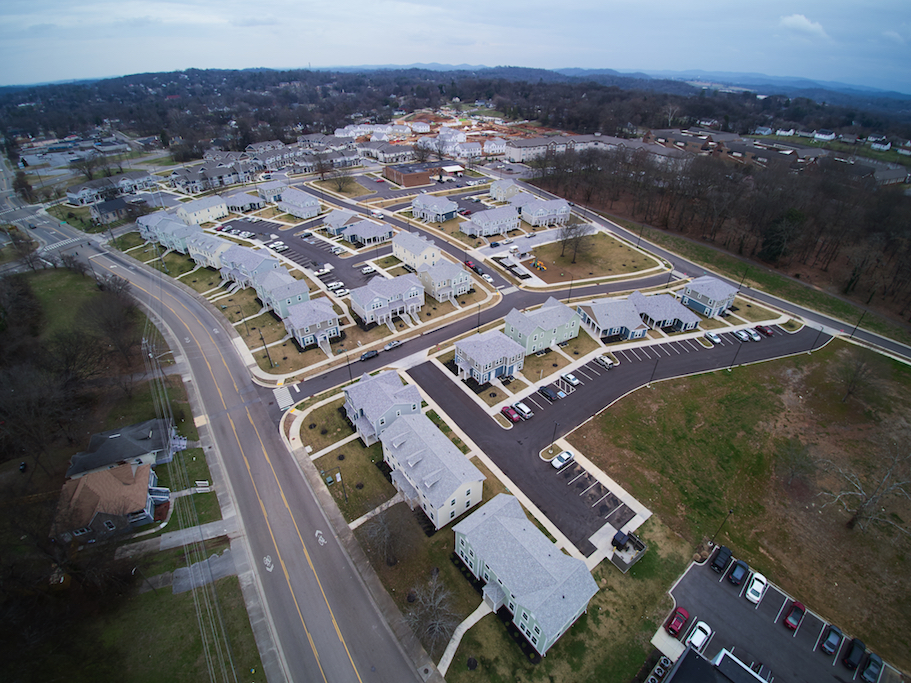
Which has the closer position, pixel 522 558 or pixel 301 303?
pixel 522 558

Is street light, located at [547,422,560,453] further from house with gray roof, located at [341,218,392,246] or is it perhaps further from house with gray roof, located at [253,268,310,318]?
house with gray roof, located at [341,218,392,246]

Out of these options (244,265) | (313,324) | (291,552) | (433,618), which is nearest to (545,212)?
(313,324)

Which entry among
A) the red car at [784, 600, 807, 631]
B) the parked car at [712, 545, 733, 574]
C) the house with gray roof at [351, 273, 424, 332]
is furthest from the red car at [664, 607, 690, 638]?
the house with gray roof at [351, 273, 424, 332]

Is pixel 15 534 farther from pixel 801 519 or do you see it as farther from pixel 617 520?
pixel 801 519

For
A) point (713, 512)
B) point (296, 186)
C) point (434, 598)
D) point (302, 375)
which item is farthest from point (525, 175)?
point (434, 598)

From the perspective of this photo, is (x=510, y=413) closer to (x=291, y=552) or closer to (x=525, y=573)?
(x=525, y=573)

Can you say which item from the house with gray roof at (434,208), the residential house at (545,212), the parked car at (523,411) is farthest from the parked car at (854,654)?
the house with gray roof at (434,208)
